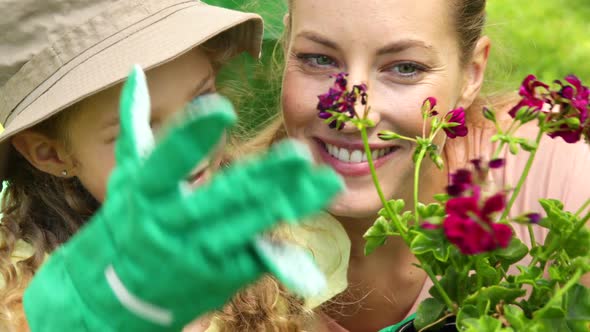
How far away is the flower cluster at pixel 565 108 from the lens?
0.96 meters

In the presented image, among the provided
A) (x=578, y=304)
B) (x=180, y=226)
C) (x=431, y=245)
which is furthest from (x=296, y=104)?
(x=180, y=226)

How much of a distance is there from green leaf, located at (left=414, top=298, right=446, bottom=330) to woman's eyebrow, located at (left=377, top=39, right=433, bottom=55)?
1.71 feet

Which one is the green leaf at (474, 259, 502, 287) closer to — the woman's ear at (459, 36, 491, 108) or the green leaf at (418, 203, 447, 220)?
the green leaf at (418, 203, 447, 220)

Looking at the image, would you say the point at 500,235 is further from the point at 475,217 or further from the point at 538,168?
the point at 538,168

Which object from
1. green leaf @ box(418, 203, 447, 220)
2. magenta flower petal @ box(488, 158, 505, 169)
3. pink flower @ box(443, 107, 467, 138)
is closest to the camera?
magenta flower petal @ box(488, 158, 505, 169)

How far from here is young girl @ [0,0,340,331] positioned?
68cm

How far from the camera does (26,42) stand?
1248 mm

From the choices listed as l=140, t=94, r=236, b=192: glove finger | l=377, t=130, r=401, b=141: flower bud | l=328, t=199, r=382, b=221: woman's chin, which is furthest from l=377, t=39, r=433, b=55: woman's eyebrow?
l=140, t=94, r=236, b=192: glove finger

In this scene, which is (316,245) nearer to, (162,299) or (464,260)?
(464,260)

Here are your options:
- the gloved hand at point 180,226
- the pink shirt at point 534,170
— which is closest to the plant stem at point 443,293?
the gloved hand at point 180,226

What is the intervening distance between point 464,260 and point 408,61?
0.53 meters

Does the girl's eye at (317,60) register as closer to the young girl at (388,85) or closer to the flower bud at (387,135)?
the young girl at (388,85)

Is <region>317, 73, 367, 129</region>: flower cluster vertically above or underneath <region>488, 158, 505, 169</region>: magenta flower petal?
underneath

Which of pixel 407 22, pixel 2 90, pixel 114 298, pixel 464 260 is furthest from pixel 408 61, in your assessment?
pixel 114 298
